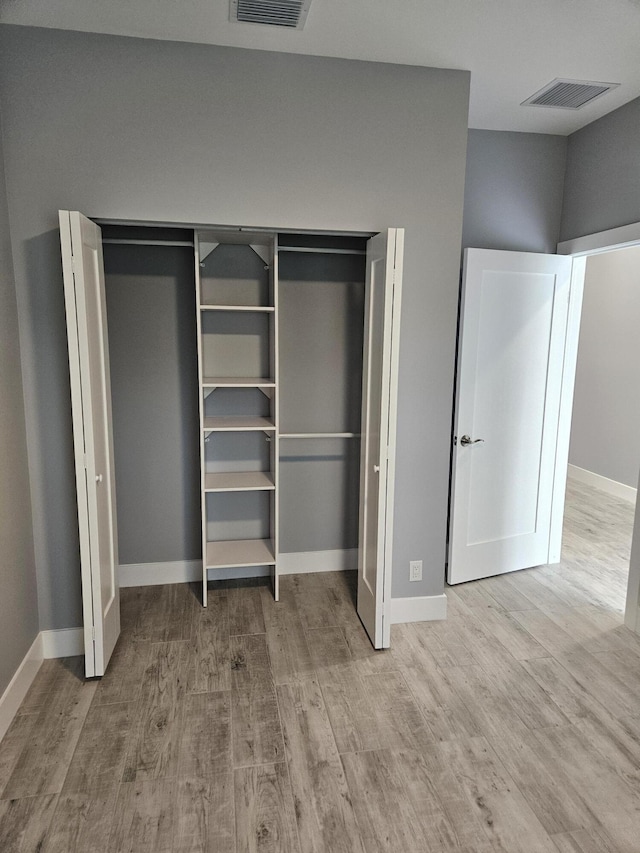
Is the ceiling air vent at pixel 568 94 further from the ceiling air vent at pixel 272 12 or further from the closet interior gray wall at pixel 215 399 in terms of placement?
the ceiling air vent at pixel 272 12

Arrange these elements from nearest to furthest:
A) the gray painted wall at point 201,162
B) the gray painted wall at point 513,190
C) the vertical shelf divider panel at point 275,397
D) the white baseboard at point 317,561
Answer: the gray painted wall at point 201,162, the vertical shelf divider panel at point 275,397, the gray painted wall at point 513,190, the white baseboard at point 317,561

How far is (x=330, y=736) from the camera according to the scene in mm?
2227

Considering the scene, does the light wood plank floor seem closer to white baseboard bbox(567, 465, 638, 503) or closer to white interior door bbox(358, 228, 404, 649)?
white interior door bbox(358, 228, 404, 649)

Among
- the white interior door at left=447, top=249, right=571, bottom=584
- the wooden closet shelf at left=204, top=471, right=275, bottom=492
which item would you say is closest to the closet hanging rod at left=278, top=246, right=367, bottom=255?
the white interior door at left=447, top=249, right=571, bottom=584

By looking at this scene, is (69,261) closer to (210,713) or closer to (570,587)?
(210,713)

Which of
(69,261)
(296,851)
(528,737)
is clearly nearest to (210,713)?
(296,851)

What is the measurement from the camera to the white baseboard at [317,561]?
3613 millimetres

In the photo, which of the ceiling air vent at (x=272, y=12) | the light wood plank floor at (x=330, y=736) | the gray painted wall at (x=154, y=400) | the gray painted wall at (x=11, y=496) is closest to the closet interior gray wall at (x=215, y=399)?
the gray painted wall at (x=154, y=400)

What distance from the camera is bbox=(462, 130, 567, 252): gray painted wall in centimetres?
344

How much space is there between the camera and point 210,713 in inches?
92.3

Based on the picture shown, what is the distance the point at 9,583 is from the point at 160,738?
0.87 m

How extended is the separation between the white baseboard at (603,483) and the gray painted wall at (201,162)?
11.1ft

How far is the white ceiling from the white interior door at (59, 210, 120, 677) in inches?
Answer: 30.7

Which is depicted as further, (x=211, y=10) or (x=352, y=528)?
(x=352, y=528)
